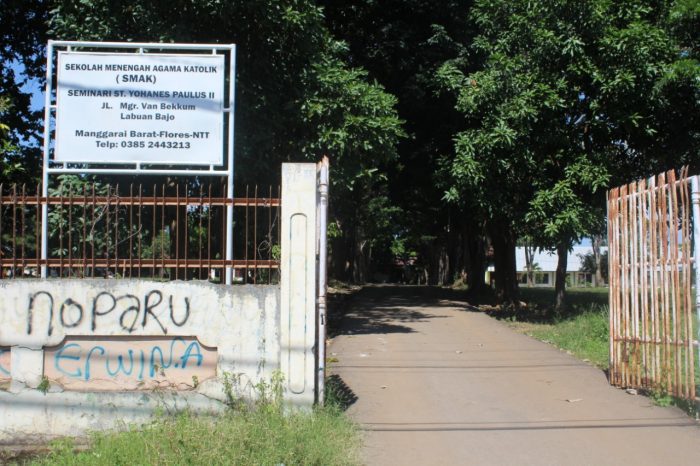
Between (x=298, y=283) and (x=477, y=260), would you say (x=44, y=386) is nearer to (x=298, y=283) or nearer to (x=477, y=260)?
(x=298, y=283)

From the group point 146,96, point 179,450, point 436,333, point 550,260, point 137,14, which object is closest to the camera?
point 179,450

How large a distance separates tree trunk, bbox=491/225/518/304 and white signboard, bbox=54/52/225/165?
13.1 meters

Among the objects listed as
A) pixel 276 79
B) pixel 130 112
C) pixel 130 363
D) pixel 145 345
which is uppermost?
pixel 276 79

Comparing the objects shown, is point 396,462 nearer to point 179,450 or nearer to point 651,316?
point 179,450

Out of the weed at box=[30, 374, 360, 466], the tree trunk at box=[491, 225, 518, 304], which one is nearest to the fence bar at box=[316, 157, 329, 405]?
the weed at box=[30, 374, 360, 466]

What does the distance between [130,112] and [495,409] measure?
5.51 meters

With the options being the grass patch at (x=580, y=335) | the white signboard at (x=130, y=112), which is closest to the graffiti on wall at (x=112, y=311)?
the white signboard at (x=130, y=112)

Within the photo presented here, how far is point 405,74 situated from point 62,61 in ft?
39.6

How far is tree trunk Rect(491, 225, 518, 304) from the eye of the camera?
2066 centimetres

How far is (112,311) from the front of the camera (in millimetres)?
6984

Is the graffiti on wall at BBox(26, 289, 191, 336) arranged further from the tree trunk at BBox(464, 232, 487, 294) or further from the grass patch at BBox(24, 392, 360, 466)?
the tree trunk at BBox(464, 232, 487, 294)

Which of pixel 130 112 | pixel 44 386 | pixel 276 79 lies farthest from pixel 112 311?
pixel 276 79

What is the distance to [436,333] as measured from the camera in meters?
13.7

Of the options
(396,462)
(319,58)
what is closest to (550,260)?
(319,58)
